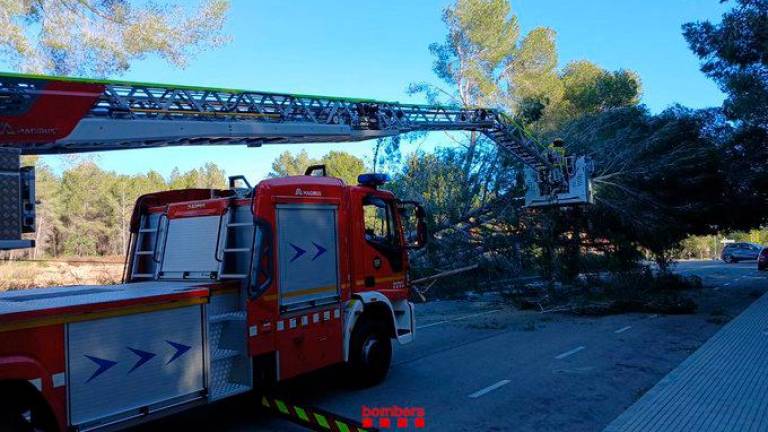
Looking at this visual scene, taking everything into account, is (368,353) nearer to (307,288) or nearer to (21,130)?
(307,288)

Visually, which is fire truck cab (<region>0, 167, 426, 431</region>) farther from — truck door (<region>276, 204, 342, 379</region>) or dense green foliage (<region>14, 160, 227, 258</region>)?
dense green foliage (<region>14, 160, 227, 258</region>)

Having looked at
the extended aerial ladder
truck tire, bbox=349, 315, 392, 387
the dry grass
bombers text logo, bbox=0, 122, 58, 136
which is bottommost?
truck tire, bbox=349, 315, 392, 387

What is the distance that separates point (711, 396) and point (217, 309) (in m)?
5.45

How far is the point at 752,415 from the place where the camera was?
18.5 ft

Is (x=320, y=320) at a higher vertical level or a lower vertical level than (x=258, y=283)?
lower

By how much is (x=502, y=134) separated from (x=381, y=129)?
510 cm

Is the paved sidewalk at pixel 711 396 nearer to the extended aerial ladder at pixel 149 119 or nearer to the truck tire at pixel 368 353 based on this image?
the truck tire at pixel 368 353

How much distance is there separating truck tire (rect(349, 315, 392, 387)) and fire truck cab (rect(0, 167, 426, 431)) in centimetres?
2

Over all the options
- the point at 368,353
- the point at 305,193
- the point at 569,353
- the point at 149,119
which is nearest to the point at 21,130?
the point at 149,119

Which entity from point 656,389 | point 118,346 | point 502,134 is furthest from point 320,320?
point 502,134

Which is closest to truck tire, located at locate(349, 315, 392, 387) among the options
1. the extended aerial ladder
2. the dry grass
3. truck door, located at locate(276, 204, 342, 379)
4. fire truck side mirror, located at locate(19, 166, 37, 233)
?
truck door, located at locate(276, 204, 342, 379)

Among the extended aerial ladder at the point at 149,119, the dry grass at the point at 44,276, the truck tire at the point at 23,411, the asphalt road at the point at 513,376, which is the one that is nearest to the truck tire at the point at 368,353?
the asphalt road at the point at 513,376

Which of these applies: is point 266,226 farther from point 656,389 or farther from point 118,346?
point 656,389

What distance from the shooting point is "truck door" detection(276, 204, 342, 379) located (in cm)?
597
